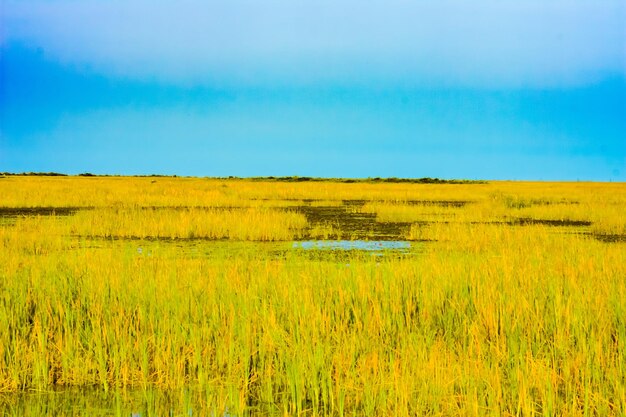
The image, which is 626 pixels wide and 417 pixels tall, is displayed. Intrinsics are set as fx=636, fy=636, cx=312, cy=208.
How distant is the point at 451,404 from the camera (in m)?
3.70

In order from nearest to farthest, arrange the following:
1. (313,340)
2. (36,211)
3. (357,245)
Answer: (313,340) → (357,245) → (36,211)

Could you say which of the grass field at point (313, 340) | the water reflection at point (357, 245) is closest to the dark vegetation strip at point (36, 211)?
the water reflection at point (357, 245)

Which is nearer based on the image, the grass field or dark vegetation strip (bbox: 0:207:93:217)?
the grass field

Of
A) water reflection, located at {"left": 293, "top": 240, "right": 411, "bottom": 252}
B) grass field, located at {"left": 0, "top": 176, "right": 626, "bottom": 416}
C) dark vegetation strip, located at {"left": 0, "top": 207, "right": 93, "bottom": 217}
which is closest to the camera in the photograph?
grass field, located at {"left": 0, "top": 176, "right": 626, "bottom": 416}

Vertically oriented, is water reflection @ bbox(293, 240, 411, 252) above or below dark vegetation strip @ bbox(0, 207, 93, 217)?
below

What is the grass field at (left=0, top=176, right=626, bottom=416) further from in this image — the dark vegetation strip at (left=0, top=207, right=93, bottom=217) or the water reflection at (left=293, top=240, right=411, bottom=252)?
the dark vegetation strip at (left=0, top=207, right=93, bottom=217)

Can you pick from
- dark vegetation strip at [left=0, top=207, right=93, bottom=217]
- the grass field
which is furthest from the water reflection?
dark vegetation strip at [left=0, top=207, right=93, bottom=217]

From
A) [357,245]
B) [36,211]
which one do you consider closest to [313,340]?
[357,245]

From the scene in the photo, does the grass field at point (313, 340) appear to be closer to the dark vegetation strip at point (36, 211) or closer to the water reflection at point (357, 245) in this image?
the water reflection at point (357, 245)

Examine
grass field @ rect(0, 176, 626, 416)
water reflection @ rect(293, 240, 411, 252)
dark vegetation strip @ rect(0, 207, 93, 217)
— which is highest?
dark vegetation strip @ rect(0, 207, 93, 217)

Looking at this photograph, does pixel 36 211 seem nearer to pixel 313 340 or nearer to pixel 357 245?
pixel 357 245

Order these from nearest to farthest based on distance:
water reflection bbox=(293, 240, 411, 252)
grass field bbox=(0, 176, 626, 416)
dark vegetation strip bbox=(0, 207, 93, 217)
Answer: grass field bbox=(0, 176, 626, 416), water reflection bbox=(293, 240, 411, 252), dark vegetation strip bbox=(0, 207, 93, 217)

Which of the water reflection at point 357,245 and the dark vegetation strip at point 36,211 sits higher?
the dark vegetation strip at point 36,211

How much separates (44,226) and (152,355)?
10432mm
